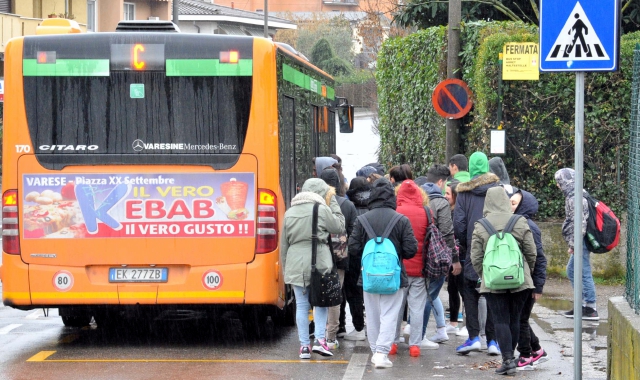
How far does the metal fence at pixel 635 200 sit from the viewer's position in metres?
6.90

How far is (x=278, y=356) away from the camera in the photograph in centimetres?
928

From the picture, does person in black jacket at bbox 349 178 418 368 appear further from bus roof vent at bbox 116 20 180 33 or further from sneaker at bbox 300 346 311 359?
bus roof vent at bbox 116 20 180 33

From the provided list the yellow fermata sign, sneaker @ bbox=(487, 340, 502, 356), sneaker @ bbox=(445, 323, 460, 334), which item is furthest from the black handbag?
the yellow fermata sign

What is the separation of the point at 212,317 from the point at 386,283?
3.48 metres

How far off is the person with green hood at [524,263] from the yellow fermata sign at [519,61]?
5.86 m

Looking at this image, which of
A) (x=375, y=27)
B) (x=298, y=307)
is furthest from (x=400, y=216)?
(x=375, y=27)

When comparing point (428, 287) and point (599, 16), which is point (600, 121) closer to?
point (428, 287)

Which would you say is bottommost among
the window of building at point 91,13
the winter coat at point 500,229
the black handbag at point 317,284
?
the black handbag at point 317,284

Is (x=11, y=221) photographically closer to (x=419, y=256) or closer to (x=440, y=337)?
(x=419, y=256)

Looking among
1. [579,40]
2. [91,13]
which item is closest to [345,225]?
[579,40]

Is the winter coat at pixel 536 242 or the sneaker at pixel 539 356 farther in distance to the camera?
the sneaker at pixel 539 356

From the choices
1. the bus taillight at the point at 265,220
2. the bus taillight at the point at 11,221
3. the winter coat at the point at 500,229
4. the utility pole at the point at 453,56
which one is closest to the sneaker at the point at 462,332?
the winter coat at the point at 500,229

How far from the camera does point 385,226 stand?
878 cm

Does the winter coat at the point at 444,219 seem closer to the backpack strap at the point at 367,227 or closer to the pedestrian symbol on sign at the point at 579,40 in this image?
the backpack strap at the point at 367,227
